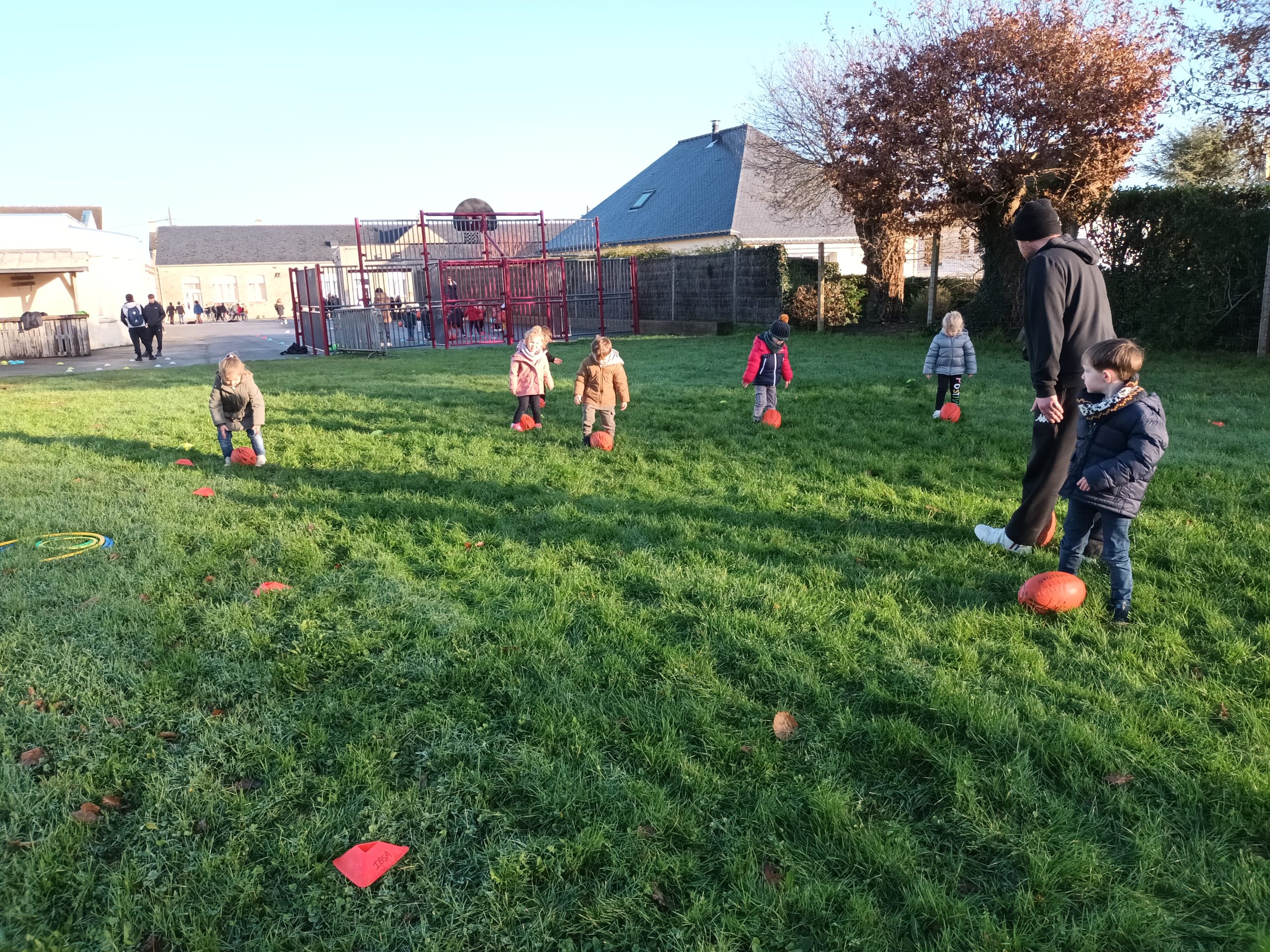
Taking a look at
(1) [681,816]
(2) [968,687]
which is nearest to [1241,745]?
(2) [968,687]

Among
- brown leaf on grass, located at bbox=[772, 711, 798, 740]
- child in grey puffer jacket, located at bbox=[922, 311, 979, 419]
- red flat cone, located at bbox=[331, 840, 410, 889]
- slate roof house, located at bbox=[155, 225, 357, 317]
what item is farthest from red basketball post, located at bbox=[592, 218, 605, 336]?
slate roof house, located at bbox=[155, 225, 357, 317]

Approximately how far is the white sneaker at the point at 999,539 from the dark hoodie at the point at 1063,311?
2.98 feet

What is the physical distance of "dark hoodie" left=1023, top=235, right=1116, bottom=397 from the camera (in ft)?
15.2

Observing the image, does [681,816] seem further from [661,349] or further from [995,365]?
[661,349]

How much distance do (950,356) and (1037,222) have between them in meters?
4.65

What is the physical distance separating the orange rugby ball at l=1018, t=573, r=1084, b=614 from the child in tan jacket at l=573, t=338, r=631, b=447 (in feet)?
15.4

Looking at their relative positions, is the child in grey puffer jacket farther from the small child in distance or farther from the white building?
the white building

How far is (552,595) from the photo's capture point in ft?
14.8

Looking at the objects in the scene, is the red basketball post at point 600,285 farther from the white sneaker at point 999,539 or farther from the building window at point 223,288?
the building window at point 223,288

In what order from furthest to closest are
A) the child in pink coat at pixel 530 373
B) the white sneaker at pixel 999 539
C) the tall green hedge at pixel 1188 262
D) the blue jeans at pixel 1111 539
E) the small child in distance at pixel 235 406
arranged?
the tall green hedge at pixel 1188 262
the child in pink coat at pixel 530 373
the small child in distance at pixel 235 406
the white sneaker at pixel 999 539
the blue jeans at pixel 1111 539

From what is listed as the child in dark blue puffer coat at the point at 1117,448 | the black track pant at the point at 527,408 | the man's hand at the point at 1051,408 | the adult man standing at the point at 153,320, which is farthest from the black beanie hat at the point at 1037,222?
the adult man standing at the point at 153,320

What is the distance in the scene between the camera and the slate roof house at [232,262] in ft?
219

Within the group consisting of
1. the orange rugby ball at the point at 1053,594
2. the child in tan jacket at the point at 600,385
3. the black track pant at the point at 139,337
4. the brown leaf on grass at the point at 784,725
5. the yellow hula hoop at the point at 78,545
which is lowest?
the brown leaf on grass at the point at 784,725

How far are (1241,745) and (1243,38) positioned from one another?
47.7ft
